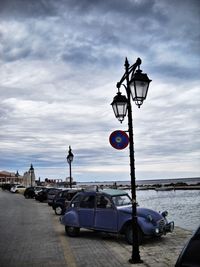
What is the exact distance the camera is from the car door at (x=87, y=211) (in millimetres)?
12094

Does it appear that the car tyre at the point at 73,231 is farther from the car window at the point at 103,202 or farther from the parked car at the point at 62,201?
the parked car at the point at 62,201

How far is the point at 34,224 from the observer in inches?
648

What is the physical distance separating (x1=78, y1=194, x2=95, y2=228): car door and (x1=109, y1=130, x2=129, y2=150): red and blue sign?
3.66 metres

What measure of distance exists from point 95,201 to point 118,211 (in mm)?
1168

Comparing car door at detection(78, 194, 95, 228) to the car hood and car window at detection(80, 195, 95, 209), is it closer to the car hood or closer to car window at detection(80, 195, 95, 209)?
car window at detection(80, 195, 95, 209)

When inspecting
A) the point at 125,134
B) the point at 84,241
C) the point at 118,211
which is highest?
the point at 125,134

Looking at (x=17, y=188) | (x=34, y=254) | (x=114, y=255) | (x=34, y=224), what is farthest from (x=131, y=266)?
(x=17, y=188)

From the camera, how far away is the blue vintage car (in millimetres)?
10695

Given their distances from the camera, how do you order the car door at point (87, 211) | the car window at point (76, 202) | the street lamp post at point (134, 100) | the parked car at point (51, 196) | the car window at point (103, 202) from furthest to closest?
the parked car at point (51, 196)
the car window at point (76, 202)
the car door at point (87, 211)
the car window at point (103, 202)
the street lamp post at point (134, 100)

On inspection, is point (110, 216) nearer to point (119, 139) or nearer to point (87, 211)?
point (87, 211)

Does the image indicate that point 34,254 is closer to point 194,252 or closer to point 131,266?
point 131,266

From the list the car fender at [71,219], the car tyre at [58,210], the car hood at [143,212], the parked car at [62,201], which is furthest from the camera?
the car tyre at [58,210]

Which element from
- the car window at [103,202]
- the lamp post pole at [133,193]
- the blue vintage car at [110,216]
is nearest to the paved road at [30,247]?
the blue vintage car at [110,216]

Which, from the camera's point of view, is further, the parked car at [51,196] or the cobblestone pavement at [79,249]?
the parked car at [51,196]
